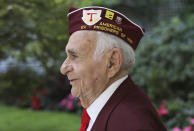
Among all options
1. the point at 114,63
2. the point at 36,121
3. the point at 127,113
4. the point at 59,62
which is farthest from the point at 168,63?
the point at 127,113

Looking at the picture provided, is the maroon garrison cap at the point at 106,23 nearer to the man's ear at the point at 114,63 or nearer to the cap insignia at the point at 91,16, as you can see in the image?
the cap insignia at the point at 91,16

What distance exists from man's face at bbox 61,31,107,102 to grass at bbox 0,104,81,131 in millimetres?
4291

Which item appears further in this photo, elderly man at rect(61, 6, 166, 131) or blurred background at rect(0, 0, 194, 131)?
blurred background at rect(0, 0, 194, 131)

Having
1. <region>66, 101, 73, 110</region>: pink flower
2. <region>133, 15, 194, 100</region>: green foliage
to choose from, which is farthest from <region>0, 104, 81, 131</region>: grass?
<region>133, 15, 194, 100</region>: green foliage

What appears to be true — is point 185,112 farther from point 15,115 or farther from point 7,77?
point 7,77

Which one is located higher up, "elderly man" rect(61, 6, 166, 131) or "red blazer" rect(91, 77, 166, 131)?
"elderly man" rect(61, 6, 166, 131)

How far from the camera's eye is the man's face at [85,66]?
1.61 metres

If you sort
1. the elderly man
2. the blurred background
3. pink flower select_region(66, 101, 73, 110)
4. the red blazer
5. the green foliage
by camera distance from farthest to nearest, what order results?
1. pink flower select_region(66, 101, 73, 110)
2. the green foliage
3. the blurred background
4. the elderly man
5. the red blazer

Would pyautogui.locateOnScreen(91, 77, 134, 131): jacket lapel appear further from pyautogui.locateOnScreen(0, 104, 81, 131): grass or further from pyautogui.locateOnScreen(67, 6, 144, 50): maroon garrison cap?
pyautogui.locateOnScreen(0, 104, 81, 131): grass

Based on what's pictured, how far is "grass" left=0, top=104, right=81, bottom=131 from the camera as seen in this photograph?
5.87 m

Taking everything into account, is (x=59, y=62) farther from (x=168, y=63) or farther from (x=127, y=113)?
(x=127, y=113)

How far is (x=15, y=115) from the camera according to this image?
734 centimetres

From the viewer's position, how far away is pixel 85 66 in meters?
1.61

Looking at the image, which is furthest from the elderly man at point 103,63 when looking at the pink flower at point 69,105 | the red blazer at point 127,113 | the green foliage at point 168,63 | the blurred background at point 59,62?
the pink flower at point 69,105
